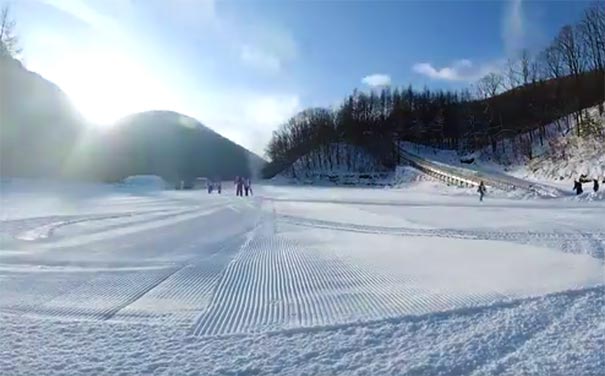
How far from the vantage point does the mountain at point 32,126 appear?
52.7 metres

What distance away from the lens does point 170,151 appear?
318ft

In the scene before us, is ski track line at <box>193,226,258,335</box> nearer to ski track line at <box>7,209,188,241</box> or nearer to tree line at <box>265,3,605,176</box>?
Result: ski track line at <box>7,209,188,241</box>

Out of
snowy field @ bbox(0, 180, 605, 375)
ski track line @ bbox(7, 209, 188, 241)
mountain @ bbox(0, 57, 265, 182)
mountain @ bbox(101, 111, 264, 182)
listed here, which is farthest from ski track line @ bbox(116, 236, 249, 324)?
mountain @ bbox(101, 111, 264, 182)

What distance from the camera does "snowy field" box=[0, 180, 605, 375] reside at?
3439 mm

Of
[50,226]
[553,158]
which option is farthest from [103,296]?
[553,158]

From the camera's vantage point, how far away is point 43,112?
212ft

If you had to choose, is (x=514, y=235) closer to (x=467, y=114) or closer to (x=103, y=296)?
(x=103, y=296)

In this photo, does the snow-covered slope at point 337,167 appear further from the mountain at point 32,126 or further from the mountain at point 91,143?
the mountain at point 32,126

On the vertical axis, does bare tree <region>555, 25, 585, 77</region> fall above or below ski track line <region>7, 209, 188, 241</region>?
above

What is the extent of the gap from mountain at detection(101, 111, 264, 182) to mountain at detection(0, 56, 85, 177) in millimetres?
9279

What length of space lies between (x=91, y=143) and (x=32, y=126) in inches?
672

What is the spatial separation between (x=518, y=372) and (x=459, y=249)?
226 inches

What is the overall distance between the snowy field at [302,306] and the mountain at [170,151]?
6891cm

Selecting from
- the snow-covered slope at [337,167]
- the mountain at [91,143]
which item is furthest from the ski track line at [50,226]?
the snow-covered slope at [337,167]
